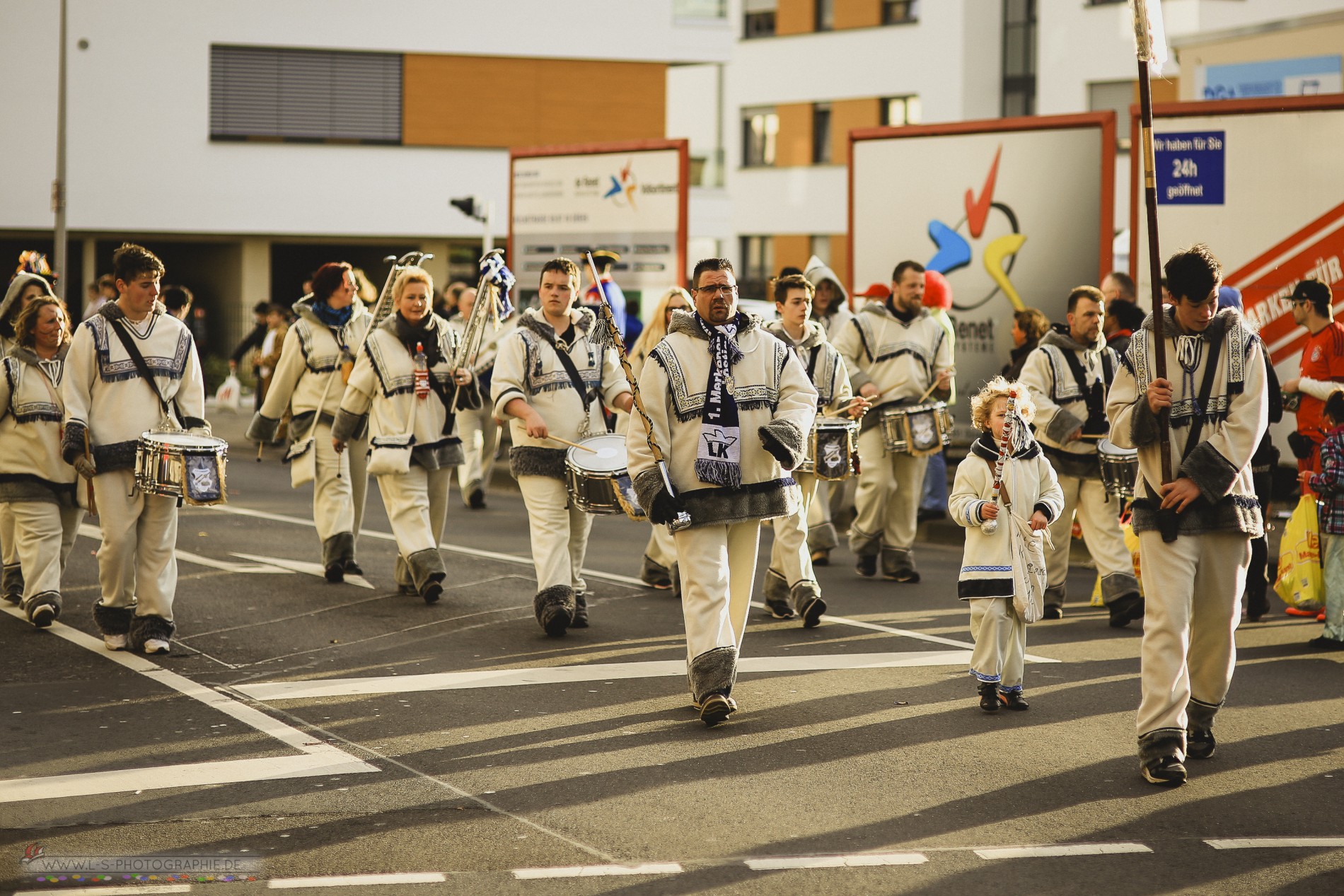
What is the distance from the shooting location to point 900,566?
1217 centimetres

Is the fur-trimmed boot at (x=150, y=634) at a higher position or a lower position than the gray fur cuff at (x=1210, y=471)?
lower

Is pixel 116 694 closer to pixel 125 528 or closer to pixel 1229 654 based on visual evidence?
pixel 125 528

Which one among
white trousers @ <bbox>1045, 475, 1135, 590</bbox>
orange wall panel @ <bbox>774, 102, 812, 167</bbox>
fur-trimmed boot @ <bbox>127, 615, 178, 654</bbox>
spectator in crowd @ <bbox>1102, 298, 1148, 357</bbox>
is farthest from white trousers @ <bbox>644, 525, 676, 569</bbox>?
orange wall panel @ <bbox>774, 102, 812, 167</bbox>

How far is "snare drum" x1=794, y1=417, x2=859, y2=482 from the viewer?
412 inches

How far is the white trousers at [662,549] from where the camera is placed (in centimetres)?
1145

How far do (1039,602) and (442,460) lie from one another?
15.1ft

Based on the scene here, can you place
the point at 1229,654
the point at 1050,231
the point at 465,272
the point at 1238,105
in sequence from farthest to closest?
1. the point at 465,272
2. the point at 1050,231
3. the point at 1238,105
4. the point at 1229,654

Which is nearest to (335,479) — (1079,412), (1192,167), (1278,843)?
(1079,412)

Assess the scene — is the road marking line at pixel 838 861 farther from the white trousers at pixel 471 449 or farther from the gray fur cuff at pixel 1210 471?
the white trousers at pixel 471 449

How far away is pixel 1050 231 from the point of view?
1582 cm

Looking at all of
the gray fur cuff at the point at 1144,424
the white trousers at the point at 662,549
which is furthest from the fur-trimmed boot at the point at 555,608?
the gray fur cuff at the point at 1144,424

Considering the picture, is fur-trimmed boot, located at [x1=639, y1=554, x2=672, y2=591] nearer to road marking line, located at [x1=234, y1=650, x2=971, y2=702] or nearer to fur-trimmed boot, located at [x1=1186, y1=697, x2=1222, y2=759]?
road marking line, located at [x1=234, y1=650, x2=971, y2=702]

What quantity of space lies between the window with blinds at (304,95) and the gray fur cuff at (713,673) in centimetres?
2998

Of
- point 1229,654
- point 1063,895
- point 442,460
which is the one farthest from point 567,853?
point 442,460
